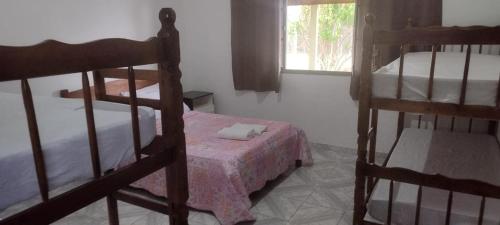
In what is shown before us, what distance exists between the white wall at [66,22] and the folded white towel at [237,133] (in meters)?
1.60

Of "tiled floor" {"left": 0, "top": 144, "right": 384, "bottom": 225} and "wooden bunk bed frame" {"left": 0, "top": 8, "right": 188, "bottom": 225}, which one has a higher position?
"wooden bunk bed frame" {"left": 0, "top": 8, "right": 188, "bottom": 225}

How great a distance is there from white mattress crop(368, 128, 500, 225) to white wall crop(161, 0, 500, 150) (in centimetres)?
87

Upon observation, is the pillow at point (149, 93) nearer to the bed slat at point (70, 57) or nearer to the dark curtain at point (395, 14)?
the dark curtain at point (395, 14)

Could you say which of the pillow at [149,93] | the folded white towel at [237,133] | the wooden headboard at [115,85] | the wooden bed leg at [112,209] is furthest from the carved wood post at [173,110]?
the pillow at [149,93]

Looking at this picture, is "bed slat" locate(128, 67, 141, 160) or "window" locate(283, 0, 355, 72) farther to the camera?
"window" locate(283, 0, 355, 72)

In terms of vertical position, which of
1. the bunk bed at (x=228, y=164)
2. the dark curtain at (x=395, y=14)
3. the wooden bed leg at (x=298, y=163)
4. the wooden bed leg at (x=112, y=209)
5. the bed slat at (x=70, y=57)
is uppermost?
the dark curtain at (x=395, y=14)

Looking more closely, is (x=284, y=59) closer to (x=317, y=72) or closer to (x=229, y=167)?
(x=317, y=72)

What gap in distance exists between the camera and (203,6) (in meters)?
4.40

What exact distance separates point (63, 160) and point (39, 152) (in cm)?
17

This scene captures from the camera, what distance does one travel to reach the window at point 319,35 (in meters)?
3.85

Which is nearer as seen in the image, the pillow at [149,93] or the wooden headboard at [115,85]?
the wooden headboard at [115,85]

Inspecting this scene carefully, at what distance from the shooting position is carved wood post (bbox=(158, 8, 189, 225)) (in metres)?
1.37

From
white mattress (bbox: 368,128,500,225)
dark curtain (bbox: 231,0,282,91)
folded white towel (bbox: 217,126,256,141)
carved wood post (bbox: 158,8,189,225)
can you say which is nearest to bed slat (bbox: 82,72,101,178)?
carved wood post (bbox: 158,8,189,225)

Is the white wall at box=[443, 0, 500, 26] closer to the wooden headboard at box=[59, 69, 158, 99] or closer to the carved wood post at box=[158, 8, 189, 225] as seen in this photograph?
the wooden headboard at box=[59, 69, 158, 99]
